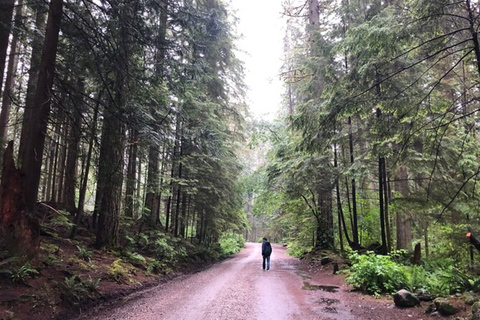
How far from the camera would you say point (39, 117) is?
6508 millimetres

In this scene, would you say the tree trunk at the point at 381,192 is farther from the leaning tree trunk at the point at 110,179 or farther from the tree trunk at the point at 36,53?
the tree trunk at the point at 36,53

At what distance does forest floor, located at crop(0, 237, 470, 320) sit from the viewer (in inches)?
207

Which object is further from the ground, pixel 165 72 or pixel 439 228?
pixel 165 72

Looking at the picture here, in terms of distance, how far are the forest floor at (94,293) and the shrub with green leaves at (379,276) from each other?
0.36 meters

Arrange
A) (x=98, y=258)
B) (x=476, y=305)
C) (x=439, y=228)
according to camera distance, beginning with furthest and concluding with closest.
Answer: (x=439, y=228) → (x=98, y=258) → (x=476, y=305)

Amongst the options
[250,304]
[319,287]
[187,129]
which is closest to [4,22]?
[187,129]

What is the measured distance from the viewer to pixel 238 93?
20844mm

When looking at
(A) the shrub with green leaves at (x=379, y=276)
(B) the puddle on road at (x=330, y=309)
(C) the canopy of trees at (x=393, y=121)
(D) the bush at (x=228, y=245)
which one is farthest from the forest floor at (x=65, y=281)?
(D) the bush at (x=228, y=245)

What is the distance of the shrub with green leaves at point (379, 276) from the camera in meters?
7.87

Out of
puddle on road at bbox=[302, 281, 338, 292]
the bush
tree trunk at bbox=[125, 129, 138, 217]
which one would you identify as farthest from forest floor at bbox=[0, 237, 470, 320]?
the bush

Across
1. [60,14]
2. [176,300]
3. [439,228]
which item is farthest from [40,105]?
[439,228]

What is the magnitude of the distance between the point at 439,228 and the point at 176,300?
1003cm

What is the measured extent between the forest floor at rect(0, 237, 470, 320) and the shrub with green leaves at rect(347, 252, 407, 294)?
0.36 metres

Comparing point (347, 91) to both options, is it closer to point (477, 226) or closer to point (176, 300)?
point (477, 226)
